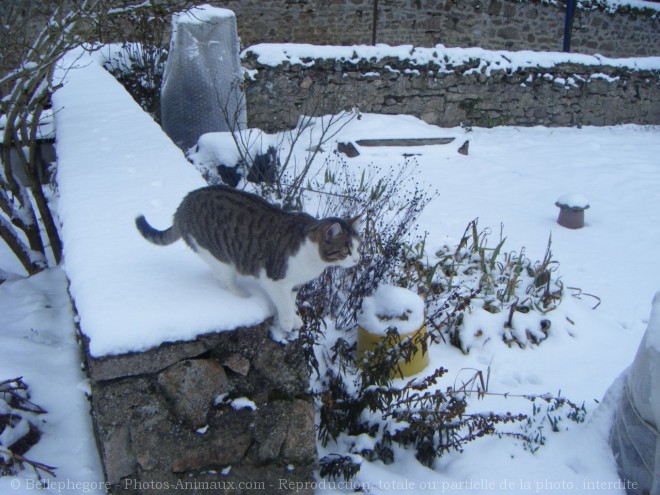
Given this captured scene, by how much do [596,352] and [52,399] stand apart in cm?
319

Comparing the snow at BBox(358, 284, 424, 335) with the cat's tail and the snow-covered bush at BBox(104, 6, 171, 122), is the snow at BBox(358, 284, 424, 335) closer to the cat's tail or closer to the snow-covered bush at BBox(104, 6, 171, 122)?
the cat's tail

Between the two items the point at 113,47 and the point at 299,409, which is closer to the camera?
the point at 299,409

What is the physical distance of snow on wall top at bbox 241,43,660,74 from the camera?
7840 millimetres

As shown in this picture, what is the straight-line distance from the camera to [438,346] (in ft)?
11.8

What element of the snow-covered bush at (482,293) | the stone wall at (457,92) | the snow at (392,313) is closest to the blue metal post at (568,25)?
the stone wall at (457,92)

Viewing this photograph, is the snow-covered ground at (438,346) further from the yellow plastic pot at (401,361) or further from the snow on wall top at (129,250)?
the yellow plastic pot at (401,361)

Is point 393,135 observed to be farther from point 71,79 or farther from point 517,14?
point 517,14

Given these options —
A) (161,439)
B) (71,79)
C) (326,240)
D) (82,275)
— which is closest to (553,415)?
(326,240)

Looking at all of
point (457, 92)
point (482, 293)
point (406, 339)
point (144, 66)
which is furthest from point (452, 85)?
point (406, 339)

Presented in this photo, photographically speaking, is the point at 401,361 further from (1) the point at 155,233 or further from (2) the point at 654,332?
(1) the point at 155,233

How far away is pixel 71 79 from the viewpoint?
5805mm

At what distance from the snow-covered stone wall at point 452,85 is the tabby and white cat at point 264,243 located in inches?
200

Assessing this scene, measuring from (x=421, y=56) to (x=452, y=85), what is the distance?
2.30 ft

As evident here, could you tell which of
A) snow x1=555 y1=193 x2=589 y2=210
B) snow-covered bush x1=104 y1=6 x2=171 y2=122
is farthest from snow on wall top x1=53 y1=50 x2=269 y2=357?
snow x1=555 y1=193 x2=589 y2=210
